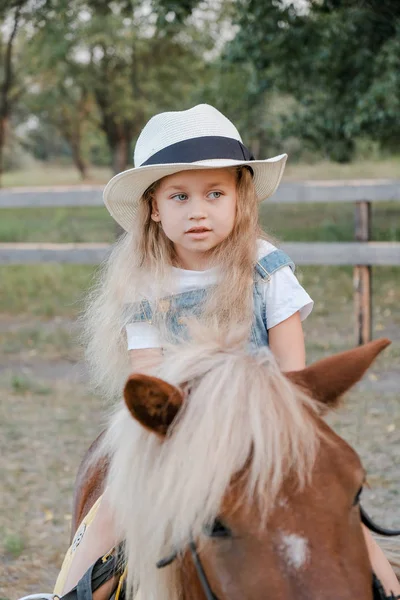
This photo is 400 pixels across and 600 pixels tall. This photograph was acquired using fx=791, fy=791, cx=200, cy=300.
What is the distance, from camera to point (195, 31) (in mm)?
22078

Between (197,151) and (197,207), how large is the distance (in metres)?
0.13

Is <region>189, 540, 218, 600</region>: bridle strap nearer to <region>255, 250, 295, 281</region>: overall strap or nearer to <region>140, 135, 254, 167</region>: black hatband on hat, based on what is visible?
<region>255, 250, 295, 281</region>: overall strap

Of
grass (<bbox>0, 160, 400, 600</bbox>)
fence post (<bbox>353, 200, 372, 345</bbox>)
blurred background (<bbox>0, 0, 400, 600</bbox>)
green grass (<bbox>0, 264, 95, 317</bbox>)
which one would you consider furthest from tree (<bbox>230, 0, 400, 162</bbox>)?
green grass (<bbox>0, 264, 95, 317</bbox>)

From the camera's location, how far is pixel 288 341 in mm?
1936

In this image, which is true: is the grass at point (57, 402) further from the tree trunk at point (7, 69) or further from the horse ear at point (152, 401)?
the tree trunk at point (7, 69)

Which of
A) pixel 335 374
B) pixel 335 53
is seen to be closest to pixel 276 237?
pixel 335 374

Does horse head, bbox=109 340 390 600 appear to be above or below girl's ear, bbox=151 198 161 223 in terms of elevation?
below

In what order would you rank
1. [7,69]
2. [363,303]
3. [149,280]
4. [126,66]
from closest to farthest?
[149,280] → [363,303] → [7,69] → [126,66]

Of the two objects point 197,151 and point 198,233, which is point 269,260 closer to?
point 198,233

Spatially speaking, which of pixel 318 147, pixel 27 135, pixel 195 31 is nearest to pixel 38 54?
pixel 195 31

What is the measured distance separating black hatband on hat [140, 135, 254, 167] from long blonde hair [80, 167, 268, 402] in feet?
0.38

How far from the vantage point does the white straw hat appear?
1.90 metres

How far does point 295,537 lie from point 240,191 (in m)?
1.08

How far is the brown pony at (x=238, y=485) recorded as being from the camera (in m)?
1.23
